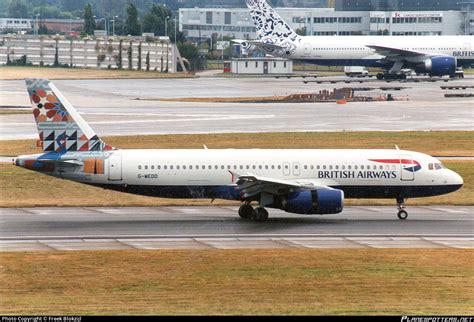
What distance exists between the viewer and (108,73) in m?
172

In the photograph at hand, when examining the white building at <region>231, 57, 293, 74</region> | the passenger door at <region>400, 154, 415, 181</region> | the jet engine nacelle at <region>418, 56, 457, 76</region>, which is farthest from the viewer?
the white building at <region>231, 57, 293, 74</region>

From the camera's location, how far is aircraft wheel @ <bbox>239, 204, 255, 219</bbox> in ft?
167

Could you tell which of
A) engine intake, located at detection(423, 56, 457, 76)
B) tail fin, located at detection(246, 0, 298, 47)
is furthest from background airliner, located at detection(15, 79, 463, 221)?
tail fin, located at detection(246, 0, 298, 47)

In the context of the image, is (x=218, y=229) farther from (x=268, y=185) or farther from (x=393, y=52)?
(x=393, y=52)

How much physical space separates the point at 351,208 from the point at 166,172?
35.2 ft

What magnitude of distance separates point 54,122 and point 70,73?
120 m

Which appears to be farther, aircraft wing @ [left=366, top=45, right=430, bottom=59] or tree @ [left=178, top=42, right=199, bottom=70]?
tree @ [left=178, top=42, right=199, bottom=70]

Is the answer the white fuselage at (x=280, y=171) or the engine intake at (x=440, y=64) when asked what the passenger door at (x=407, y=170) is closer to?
the white fuselage at (x=280, y=171)

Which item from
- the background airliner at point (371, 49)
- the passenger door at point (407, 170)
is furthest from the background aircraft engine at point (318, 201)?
the background airliner at point (371, 49)

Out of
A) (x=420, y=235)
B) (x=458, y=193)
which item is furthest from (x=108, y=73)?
(x=420, y=235)

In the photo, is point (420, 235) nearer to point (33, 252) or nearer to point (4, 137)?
point (33, 252)

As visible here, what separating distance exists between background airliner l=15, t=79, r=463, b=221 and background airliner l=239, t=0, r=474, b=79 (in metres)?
98.3

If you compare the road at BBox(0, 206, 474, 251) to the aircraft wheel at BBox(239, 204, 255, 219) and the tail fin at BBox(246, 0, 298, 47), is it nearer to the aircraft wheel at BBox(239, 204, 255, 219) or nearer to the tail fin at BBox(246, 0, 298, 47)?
the aircraft wheel at BBox(239, 204, 255, 219)

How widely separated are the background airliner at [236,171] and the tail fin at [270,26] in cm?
10451
